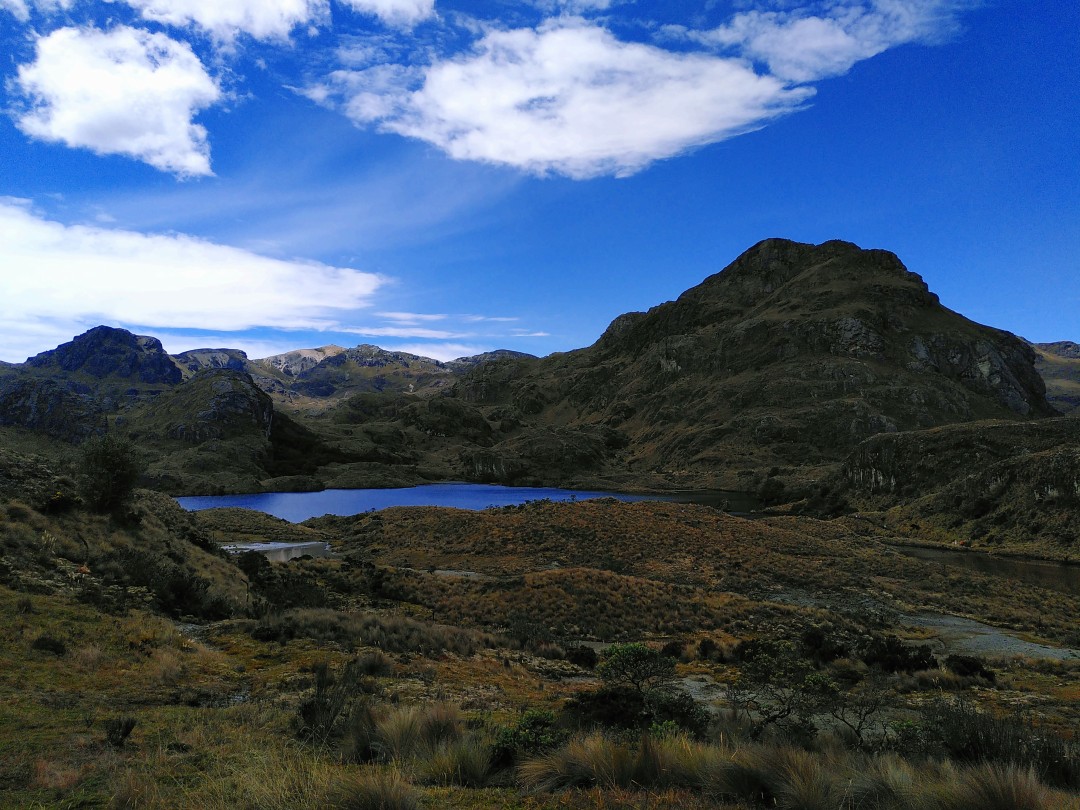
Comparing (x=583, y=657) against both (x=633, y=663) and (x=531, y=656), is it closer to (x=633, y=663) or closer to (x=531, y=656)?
(x=531, y=656)

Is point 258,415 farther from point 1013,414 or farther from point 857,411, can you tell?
point 1013,414

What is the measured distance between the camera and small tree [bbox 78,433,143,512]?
19141 millimetres

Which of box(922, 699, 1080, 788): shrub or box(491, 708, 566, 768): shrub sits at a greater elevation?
box(922, 699, 1080, 788): shrub

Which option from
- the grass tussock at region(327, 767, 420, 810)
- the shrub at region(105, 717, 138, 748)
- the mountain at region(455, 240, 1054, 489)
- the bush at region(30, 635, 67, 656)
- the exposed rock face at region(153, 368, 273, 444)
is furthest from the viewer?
the exposed rock face at region(153, 368, 273, 444)

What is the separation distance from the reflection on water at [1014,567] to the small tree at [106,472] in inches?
2147

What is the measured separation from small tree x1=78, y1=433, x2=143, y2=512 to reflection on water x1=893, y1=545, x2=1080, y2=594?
179 feet

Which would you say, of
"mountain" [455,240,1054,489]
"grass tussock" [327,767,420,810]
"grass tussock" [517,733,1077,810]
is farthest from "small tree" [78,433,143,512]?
"mountain" [455,240,1054,489]

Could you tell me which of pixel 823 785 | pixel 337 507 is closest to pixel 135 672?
pixel 823 785

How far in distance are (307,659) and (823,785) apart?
37.4ft

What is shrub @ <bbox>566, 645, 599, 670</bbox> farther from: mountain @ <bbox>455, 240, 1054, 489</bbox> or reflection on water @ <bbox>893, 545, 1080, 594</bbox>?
mountain @ <bbox>455, 240, 1054, 489</bbox>

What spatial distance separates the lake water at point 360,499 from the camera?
104 meters

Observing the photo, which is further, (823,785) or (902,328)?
(902,328)

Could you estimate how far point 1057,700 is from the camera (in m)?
Result: 13.6

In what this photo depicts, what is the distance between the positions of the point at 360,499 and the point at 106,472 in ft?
354
